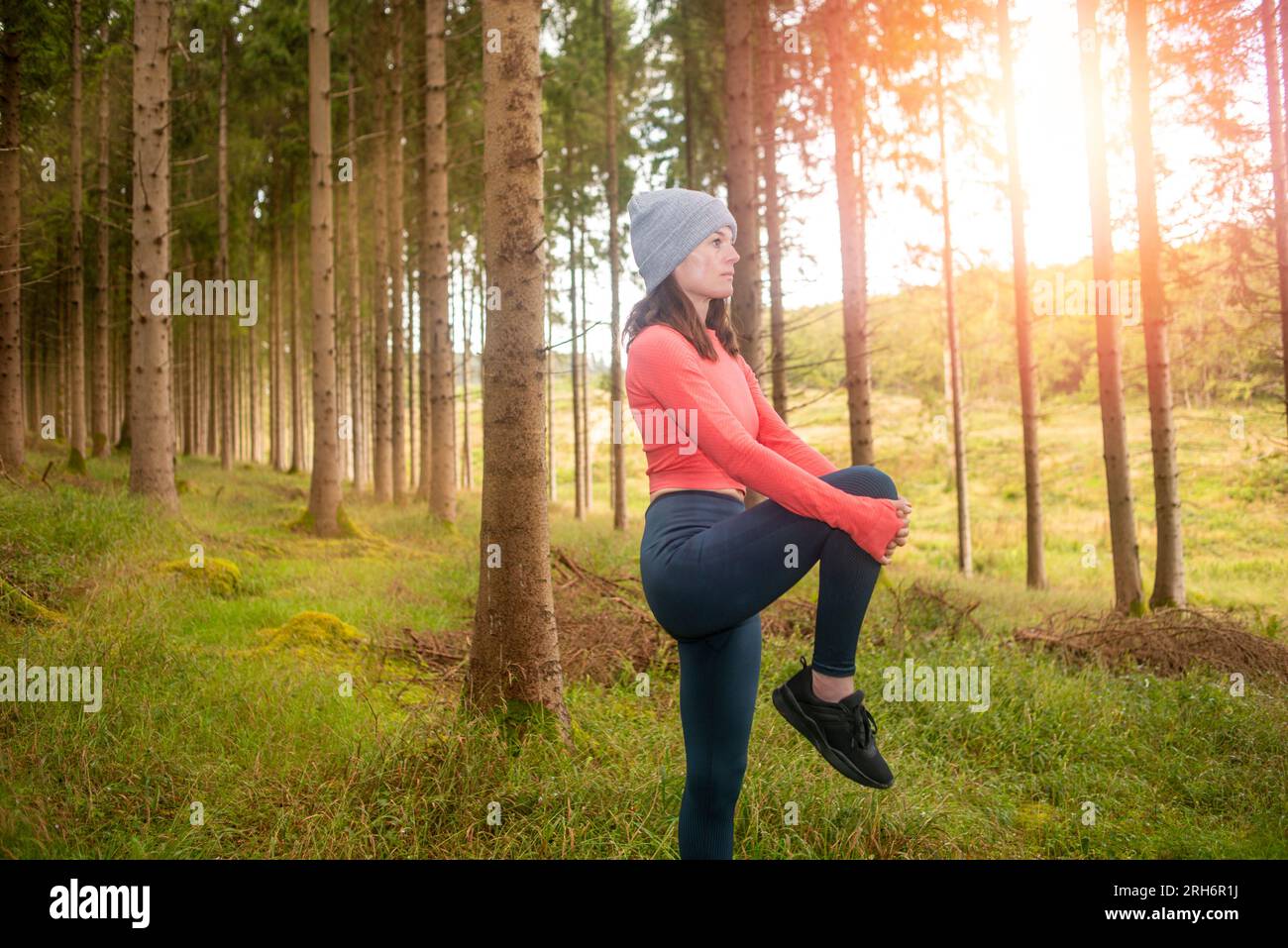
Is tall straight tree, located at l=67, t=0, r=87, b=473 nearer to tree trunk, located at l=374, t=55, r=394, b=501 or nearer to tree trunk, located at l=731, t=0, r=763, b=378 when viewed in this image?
tree trunk, located at l=374, t=55, r=394, b=501

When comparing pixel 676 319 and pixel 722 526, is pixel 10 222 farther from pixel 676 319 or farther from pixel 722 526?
pixel 722 526

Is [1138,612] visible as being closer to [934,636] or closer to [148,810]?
[934,636]

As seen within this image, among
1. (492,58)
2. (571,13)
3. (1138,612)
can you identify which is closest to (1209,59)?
(1138,612)

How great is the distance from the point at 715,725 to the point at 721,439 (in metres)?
0.91

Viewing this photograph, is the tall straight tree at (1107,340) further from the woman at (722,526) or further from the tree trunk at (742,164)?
the woman at (722,526)

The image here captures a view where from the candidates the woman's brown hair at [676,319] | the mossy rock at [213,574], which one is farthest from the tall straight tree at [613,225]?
the woman's brown hair at [676,319]

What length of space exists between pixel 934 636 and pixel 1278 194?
6663 mm

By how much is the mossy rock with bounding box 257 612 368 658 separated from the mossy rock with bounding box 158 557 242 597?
4.78ft

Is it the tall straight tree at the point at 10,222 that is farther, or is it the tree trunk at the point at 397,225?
the tree trunk at the point at 397,225

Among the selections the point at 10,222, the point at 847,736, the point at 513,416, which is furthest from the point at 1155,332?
the point at 10,222

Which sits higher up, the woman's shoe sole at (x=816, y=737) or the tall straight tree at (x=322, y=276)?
the tall straight tree at (x=322, y=276)

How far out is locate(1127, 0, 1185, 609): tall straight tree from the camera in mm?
9438

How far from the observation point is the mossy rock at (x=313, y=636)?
6.45m

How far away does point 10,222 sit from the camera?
1276 centimetres
